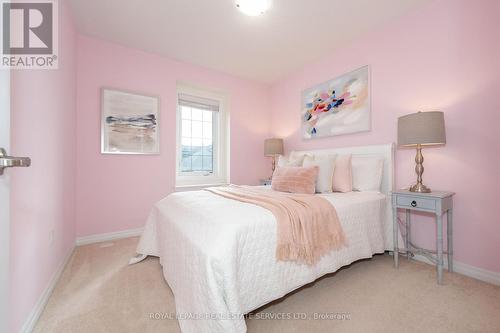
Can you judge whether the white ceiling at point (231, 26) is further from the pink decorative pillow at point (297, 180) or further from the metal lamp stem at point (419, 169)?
the pink decorative pillow at point (297, 180)

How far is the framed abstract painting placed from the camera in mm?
2713

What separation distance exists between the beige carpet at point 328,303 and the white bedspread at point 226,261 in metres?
0.19

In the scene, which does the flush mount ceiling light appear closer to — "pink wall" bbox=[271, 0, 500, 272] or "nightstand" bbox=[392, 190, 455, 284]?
"pink wall" bbox=[271, 0, 500, 272]

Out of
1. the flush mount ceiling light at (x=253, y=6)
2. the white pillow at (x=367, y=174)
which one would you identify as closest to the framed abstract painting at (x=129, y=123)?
the flush mount ceiling light at (x=253, y=6)

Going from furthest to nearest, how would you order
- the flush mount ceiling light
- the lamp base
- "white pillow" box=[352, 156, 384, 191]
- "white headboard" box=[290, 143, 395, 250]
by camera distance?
"white pillow" box=[352, 156, 384, 191]
"white headboard" box=[290, 143, 395, 250]
the flush mount ceiling light
the lamp base

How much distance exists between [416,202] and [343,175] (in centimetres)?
66

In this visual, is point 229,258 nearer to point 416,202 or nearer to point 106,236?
point 416,202

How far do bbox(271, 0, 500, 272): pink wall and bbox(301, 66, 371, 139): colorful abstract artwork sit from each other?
122 mm

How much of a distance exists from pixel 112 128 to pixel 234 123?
1822mm

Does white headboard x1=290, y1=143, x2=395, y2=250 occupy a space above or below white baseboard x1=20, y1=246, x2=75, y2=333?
above

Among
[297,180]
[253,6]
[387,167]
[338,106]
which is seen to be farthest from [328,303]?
[253,6]

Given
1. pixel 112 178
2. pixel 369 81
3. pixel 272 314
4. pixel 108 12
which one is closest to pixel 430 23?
pixel 369 81

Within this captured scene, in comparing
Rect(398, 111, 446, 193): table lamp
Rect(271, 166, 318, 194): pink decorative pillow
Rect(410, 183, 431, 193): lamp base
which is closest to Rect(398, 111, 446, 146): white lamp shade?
Rect(398, 111, 446, 193): table lamp

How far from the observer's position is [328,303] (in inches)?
58.9
